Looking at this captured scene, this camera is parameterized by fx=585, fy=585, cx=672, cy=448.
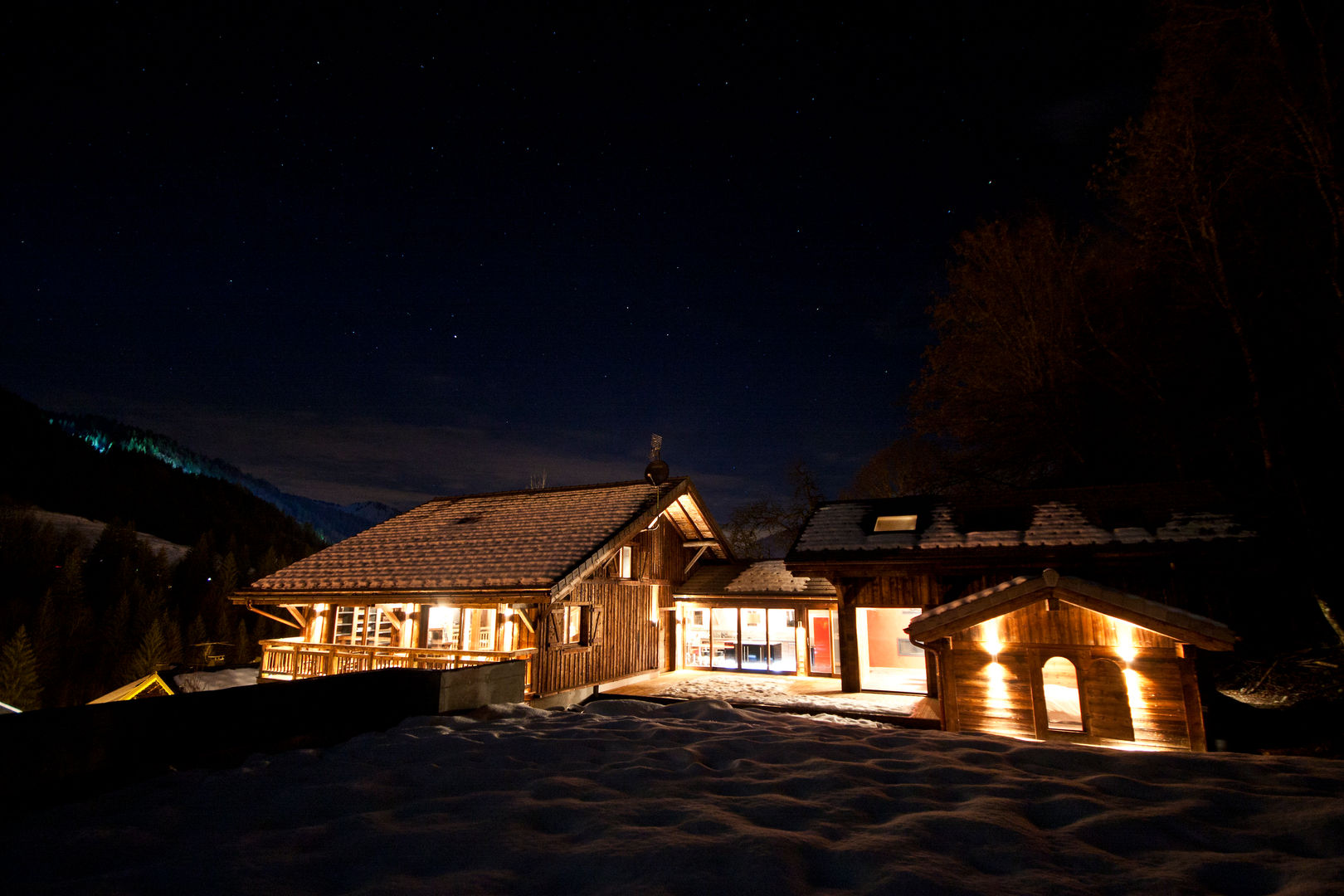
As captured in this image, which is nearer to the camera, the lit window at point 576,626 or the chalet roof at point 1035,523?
the chalet roof at point 1035,523

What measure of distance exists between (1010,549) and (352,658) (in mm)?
15418

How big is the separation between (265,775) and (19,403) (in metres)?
126

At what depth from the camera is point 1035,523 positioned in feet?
43.0

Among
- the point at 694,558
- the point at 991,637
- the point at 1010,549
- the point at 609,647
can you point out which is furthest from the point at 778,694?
the point at 694,558

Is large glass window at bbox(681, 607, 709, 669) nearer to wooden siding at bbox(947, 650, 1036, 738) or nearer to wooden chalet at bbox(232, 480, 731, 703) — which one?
wooden chalet at bbox(232, 480, 731, 703)

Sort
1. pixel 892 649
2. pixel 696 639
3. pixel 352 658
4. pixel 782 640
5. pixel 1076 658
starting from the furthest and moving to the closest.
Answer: pixel 696 639 → pixel 782 640 → pixel 892 649 → pixel 352 658 → pixel 1076 658

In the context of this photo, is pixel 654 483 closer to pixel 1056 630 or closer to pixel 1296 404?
pixel 1056 630

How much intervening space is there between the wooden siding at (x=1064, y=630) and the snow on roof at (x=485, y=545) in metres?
8.57

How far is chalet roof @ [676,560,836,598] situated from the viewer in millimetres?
17255

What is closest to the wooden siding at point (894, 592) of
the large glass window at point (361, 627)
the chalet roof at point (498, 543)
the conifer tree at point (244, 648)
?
the chalet roof at point (498, 543)

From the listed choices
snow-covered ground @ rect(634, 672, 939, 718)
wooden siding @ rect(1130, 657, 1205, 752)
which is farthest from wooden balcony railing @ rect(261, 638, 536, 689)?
wooden siding @ rect(1130, 657, 1205, 752)

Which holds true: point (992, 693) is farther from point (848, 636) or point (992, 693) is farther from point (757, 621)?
point (757, 621)

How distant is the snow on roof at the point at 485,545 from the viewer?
13805 millimetres

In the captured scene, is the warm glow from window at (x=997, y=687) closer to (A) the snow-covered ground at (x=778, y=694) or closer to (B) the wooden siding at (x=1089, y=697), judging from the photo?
(B) the wooden siding at (x=1089, y=697)
